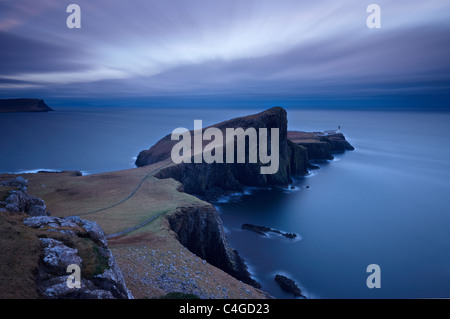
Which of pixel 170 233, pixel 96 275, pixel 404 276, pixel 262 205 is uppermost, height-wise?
pixel 96 275

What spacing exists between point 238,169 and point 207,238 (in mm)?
37876

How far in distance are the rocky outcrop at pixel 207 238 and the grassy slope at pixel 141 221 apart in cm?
160

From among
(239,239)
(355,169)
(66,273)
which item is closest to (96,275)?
(66,273)

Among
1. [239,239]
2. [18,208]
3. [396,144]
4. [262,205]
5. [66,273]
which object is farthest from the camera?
[396,144]

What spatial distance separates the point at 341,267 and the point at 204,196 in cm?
3138

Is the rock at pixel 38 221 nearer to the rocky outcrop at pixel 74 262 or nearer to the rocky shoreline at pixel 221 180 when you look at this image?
the rocky outcrop at pixel 74 262

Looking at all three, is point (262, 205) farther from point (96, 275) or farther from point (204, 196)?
point (96, 275)

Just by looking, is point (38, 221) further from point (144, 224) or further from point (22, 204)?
point (144, 224)

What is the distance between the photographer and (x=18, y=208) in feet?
59.1

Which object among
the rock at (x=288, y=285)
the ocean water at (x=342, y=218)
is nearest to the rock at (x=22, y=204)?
the ocean water at (x=342, y=218)

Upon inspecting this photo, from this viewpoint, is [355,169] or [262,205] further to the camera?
[355,169]
